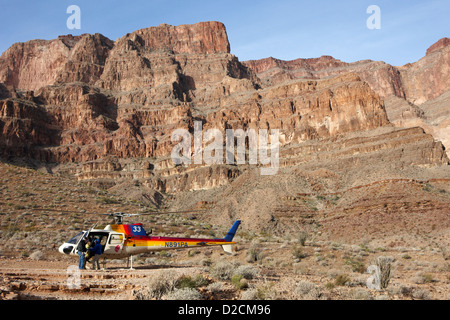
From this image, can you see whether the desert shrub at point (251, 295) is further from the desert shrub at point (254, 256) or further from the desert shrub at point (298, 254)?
the desert shrub at point (298, 254)

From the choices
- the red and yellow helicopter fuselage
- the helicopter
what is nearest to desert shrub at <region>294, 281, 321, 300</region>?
the helicopter

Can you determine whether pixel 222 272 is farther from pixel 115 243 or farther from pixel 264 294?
pixel 115 243

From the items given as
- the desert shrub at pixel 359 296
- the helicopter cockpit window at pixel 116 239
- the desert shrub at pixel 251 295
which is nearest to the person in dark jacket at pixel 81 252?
the helicopter cockpit window at pixel 116 239

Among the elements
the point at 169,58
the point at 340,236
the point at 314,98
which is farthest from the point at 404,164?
the point at 169,58

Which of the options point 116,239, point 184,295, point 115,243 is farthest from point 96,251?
point 184,295

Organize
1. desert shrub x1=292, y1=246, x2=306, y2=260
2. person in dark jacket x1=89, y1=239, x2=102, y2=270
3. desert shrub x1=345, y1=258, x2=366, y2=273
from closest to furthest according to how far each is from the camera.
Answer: person in dark jacket x1=89, y1=239, x2=102, y2=270 < desert shrub x1=345, y1=258, x2=366, y2=273 < desert shrub x1=292, y1=246, x2=306, y2=260

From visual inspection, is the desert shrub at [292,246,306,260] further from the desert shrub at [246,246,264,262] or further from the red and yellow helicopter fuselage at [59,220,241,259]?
the red and yellow helicopter fuselage at [59,220,241,259]

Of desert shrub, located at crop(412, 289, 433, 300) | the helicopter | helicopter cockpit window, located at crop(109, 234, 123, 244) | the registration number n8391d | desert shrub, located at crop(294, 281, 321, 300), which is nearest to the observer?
desert shrub, located at crop(294, 281, 321, 300)
